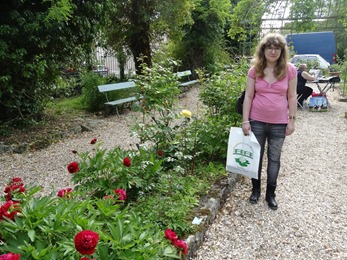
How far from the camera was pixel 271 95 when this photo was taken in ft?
9.30

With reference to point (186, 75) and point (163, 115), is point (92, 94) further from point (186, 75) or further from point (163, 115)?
point (163, 115)

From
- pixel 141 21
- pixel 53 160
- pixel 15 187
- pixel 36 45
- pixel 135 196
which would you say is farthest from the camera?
pixel 141 21

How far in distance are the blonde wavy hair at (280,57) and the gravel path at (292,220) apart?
129cm

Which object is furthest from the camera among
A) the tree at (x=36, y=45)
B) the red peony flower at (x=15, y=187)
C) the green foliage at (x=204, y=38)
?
the green foliage at (x=204, y=38)

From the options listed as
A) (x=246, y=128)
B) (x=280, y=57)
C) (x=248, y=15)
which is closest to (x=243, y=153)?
(x=246, y=128)

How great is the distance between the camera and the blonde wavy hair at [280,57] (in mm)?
2750

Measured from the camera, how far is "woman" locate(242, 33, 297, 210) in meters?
2.77

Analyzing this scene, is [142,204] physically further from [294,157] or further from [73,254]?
[294,157]

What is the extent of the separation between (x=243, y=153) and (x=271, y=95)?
0.57m

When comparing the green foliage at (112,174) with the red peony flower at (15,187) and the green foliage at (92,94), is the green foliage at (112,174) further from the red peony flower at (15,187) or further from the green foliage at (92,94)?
the green foliage at (92,94)

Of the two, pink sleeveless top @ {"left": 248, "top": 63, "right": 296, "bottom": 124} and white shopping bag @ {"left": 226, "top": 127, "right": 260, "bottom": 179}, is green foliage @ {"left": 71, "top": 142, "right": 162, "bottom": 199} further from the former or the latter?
pink sleeveless top @ {"left": 248, "top": 63, "right": 296, "bottom": 124}

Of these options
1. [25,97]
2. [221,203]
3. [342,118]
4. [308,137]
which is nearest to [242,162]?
[221,203]

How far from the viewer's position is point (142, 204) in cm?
255

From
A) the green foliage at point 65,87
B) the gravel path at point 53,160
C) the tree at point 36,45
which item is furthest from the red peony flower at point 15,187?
the green foliage at point 65,87
